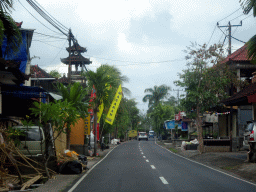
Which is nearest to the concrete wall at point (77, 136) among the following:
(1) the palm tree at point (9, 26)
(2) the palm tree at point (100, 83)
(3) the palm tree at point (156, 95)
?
(2) the palm tree at point (100, 83)

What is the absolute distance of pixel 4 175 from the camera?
38.3 ft

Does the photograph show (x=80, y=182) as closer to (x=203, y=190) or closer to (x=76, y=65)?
(x=203, y=190)

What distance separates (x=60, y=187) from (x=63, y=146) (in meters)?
16.0

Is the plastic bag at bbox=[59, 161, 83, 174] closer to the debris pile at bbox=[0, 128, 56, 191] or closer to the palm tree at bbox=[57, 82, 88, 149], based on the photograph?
the debris pile at bbox=[0, 128, 56, 191]

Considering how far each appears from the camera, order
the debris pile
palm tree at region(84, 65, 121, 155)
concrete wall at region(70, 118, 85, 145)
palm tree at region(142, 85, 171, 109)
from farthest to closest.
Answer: palm tree at region(142, 85, 171, 109) < palm tree at region(84, 65, 121, 155) < concrete wall at region(70, 118, 85, 145) < the debris pile

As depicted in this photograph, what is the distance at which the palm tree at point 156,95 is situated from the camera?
87438 mm

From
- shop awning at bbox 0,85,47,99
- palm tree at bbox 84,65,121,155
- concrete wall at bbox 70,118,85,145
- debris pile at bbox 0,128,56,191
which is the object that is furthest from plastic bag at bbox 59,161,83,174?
palm tree at bbox 84,65,121,155

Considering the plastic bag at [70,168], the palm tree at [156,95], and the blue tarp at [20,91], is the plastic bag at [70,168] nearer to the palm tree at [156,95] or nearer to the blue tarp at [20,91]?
the blue tarp at [20,91]

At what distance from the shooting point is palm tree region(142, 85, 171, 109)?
3442 inches

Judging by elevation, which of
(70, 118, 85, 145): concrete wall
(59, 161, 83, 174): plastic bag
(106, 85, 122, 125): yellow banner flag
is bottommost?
(59, 161, 83, 174): plastic bag

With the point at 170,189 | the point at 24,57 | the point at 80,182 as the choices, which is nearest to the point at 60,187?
the point at 80,182

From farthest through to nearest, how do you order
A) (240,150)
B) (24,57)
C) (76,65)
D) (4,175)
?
(76,65)
(240,150)
(24,57)
(4,175)

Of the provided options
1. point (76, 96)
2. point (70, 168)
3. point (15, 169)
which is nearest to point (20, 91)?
point (76, 96)

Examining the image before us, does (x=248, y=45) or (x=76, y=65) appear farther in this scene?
(x=76, y=65)
